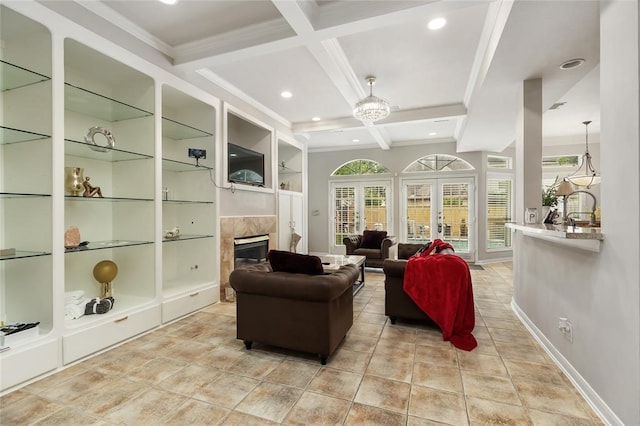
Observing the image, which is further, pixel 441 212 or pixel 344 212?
pixel 344 212

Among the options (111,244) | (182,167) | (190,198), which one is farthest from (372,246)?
(111,244)

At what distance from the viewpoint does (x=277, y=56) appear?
3357 millimetres

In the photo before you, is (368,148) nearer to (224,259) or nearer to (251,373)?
(224,259)

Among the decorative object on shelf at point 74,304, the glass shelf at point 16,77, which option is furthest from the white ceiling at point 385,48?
the decorative object on shelf at point 74,304

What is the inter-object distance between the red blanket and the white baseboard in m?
0.56

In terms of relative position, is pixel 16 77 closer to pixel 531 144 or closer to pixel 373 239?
pixel 531 144

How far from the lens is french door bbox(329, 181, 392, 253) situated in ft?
24.8

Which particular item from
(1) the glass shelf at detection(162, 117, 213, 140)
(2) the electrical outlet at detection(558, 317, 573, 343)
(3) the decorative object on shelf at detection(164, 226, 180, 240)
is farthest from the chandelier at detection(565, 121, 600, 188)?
(3) the decorative object on shelf at detection(164, 226, 180, 240)

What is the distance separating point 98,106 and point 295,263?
99.5 inches

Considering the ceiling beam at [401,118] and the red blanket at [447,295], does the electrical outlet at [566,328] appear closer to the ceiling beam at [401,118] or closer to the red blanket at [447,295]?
the red blanket at [447,295]

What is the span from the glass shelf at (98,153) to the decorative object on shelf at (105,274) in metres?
1.09

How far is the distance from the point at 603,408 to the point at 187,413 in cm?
245

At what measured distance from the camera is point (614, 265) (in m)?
1.68

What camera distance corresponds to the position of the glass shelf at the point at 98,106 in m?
2.70
